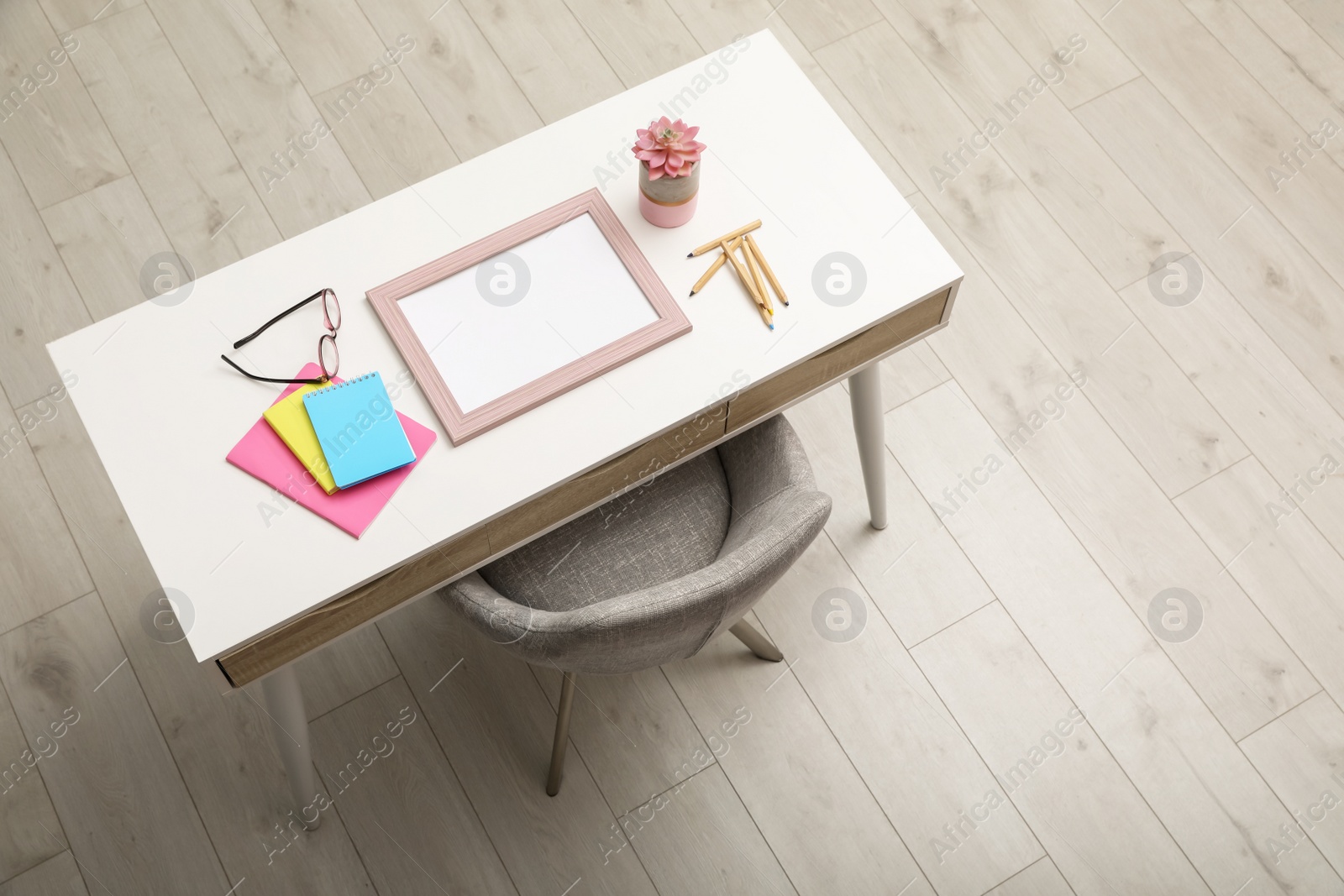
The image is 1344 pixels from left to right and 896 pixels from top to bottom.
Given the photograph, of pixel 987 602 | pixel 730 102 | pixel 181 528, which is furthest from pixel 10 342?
pixel 987 602

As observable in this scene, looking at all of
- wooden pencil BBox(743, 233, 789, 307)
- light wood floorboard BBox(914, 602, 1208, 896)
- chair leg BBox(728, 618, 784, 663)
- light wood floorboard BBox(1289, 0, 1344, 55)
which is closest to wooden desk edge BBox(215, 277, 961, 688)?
wooden pencil BBox(743, 233, 789, 307)

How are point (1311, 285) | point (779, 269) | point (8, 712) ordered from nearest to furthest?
1. point (779, 269)
2. point (8, 712)
3. point (1311, 285)

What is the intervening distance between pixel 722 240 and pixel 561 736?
0.92 m

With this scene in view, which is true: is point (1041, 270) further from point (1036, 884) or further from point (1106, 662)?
point (1036, 884)

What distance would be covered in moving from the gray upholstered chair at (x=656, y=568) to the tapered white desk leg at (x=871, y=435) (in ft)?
0.73

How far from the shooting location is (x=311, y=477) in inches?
63.3

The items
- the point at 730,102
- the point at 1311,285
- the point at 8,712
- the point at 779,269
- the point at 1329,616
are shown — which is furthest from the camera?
the point at 1311,285

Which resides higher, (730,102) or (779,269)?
(730,102)

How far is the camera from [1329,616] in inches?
91.7

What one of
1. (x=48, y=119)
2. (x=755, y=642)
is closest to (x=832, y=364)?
(x=755, y=642)

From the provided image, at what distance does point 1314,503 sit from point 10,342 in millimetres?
2820

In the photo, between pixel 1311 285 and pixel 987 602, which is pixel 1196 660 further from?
pixel 1311 285

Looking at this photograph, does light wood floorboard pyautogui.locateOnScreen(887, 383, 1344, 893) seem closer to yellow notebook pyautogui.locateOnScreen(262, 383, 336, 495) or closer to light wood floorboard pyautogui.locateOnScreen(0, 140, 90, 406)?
yellow notebook pyautogui.locateOnScreen(262, 383, 336, 495)

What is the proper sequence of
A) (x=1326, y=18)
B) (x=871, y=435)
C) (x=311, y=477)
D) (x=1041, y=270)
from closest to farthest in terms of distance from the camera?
1. (x=311, y=477)
2. (x=871, y=435)
3. (x=1041, y=270)
4. (x=1326, y=18)
